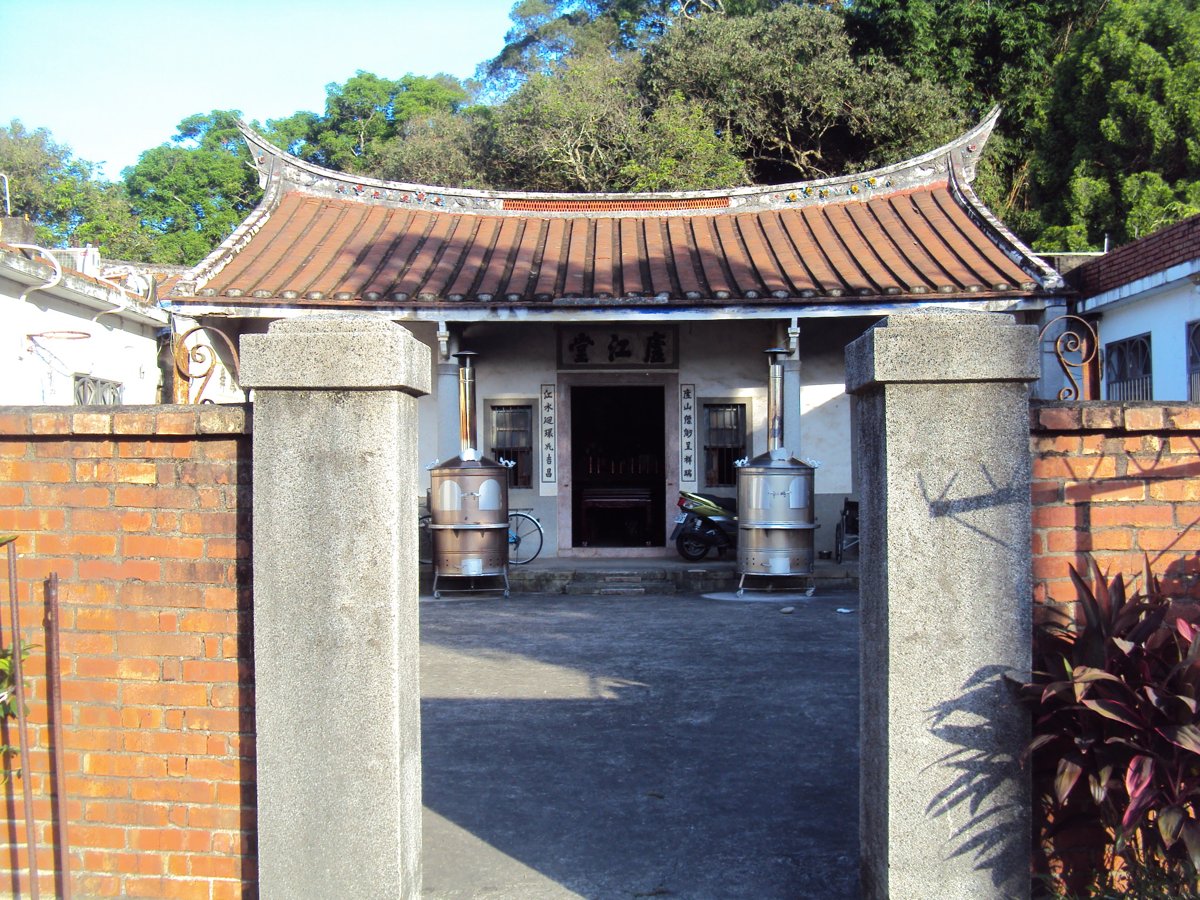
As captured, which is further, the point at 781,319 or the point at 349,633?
the point at 781,319

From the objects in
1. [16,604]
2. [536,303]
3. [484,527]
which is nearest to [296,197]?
[536,303]

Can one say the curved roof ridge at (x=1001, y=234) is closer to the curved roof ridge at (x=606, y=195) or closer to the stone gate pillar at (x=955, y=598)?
the curved roof ridge at (x=606, y=195)

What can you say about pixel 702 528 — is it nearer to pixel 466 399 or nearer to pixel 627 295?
pixel 627 295

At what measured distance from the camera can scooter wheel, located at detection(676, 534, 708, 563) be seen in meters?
12.5

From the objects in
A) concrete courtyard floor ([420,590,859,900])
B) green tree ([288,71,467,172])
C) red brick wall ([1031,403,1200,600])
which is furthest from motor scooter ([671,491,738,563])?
green tree ([288,71,467,172])

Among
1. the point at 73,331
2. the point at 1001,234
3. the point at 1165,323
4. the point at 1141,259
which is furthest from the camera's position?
the point at 1001,234

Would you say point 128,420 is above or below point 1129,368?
below

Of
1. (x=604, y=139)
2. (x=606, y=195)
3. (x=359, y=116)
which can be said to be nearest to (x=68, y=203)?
(x=359, y=116)

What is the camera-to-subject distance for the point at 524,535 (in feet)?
42.4

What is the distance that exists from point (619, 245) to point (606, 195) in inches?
51.3

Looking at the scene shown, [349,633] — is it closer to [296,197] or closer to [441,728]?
[441,728]

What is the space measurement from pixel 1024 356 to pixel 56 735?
3168 millimetres

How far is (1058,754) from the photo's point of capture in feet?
10.3

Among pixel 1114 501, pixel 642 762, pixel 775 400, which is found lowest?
pixel 642 762
